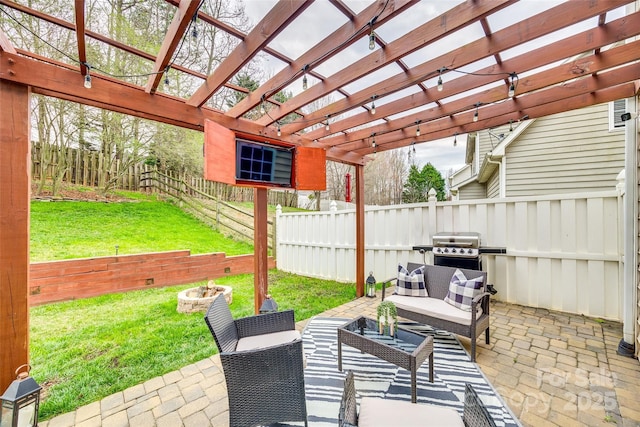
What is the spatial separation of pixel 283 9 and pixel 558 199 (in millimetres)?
4967

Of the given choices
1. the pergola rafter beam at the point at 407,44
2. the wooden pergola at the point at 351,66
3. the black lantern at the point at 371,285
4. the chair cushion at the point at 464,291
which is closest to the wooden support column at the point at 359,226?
the black lantern at the point at 371,285

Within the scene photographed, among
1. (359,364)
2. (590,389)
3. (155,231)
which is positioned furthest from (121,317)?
(590,389)

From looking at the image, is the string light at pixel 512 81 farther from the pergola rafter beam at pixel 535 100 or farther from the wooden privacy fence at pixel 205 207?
the wooden privacy fence at pixel 205 207

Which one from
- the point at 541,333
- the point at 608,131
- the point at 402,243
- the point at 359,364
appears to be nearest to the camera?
the point at 359,364

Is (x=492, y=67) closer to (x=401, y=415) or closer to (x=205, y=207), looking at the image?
(x=401, y=415)

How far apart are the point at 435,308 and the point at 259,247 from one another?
2.44 meters

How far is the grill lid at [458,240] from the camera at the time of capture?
4.30m

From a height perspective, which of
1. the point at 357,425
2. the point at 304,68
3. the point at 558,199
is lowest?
the point at 357,425

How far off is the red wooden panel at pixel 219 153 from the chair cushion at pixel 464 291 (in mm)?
3046

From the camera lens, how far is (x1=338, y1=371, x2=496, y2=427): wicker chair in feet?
4.29

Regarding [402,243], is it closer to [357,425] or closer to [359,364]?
[359,364]

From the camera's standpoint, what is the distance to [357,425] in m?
1.40

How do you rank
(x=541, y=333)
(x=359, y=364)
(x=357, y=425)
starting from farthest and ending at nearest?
1. (x=541, y=333)
2. (x=359, y=364)
3. (x=357, y=425)

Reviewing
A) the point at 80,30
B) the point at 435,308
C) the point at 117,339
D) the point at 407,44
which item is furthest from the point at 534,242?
the point at 117,339
